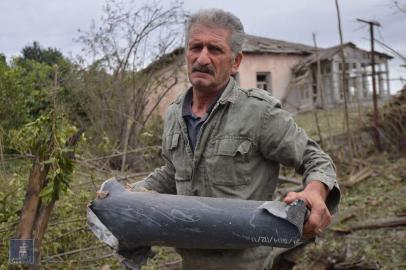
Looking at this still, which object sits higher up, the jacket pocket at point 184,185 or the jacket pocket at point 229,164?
the jacket pocket at point 229,164

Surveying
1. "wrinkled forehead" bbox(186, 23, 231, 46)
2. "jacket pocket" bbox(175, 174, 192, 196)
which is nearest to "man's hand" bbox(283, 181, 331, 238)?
"jacket pocket" bbox(175, 174, 192, 196)

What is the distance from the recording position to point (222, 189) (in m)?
2.09

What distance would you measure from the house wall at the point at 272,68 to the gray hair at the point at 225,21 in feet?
74.7

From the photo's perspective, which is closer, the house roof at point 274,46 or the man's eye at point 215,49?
the man's eye at point 215,49

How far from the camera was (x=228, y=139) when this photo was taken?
2.07 m

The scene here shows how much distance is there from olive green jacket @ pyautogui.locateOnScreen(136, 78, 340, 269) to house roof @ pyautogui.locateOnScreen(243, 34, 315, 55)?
2304 cm

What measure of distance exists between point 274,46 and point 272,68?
55.8 inches

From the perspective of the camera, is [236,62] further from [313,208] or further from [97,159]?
[97,159]

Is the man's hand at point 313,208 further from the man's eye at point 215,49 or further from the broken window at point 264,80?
the broken window at point 264,80

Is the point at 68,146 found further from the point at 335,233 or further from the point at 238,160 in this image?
the point at 335,233


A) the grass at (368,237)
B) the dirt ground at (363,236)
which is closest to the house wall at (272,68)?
the grass at (368,237)

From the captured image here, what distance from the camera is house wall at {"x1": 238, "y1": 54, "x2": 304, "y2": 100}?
2550 centimetres

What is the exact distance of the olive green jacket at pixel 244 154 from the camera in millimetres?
2039

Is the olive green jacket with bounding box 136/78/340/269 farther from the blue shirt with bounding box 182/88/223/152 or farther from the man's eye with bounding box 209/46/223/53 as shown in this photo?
the man's eye with bounding box 209/46/223/53
